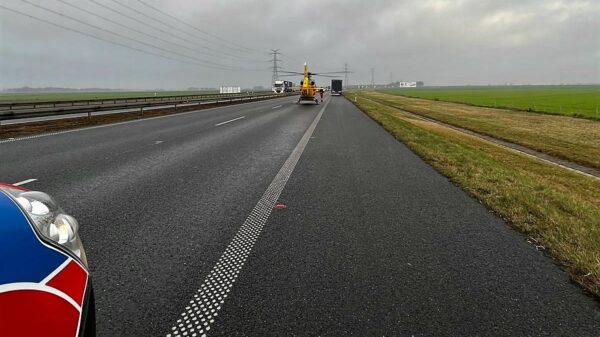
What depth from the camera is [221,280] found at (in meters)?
2.84

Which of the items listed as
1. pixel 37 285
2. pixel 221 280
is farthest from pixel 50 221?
pixel 221 280

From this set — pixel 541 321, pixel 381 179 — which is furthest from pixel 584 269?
pixel 381 179

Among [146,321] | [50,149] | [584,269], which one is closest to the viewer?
[146,321]

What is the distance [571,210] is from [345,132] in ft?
29.4

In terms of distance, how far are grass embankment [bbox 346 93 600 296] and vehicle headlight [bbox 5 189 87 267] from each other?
12.5ft

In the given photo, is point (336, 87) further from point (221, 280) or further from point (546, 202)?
point (221, 280)

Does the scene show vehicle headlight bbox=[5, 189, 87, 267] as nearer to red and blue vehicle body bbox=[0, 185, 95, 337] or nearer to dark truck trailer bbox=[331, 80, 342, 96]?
red and blue vehicle body bbox=[0, 185, 95, 337]

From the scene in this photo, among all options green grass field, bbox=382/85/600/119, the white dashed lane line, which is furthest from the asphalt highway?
green grass field, bbox=382/85/600/119

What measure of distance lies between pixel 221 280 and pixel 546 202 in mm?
5373

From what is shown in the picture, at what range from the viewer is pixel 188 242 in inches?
140

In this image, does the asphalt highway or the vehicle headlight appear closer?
the vehicle headlight

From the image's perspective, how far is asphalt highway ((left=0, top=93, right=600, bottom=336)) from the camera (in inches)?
93.7

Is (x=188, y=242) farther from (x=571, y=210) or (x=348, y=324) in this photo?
(x=571, y=210)

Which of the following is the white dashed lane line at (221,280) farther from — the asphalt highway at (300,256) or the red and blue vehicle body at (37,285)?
the red and blue vehicle body at (37,285)
